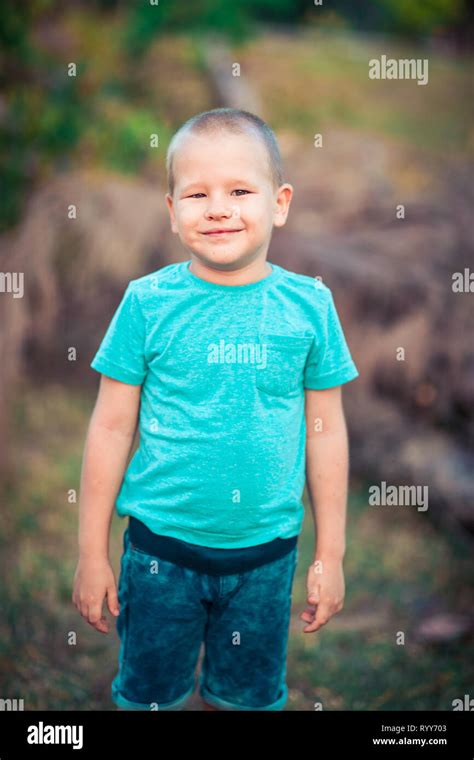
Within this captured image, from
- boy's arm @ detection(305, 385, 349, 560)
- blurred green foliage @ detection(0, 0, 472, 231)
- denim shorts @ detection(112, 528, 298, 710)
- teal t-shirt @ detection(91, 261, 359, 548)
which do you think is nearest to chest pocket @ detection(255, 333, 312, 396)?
teal t-shirt @ detection(91, 261, 359, 548)

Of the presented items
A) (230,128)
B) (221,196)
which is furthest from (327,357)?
(230,128)

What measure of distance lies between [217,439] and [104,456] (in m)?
0.25

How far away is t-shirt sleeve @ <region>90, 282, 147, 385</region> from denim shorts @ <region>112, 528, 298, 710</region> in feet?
1.26

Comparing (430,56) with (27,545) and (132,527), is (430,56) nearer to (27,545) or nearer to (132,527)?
(27,545)

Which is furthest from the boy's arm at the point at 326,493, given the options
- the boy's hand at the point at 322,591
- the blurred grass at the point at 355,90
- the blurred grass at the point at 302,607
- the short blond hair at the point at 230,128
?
the blurred grass at the point at 355,90

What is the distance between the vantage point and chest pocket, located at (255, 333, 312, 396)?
1.53 m

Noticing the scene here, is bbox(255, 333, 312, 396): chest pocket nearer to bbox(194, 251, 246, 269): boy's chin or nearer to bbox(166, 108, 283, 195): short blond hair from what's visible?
bbox(194, 251, 246, 269): boy's chin

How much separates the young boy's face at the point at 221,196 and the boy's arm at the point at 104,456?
348mm

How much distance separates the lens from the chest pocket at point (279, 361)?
60.2 inches

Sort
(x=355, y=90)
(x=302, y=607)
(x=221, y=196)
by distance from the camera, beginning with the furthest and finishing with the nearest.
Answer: (x=355, y=90) → (x=302, y=607) → (x=221, y=196)

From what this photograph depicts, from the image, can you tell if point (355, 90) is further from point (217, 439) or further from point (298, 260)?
point (217, 439)

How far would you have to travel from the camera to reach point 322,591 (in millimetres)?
1669

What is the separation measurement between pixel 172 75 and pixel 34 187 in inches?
70.2
